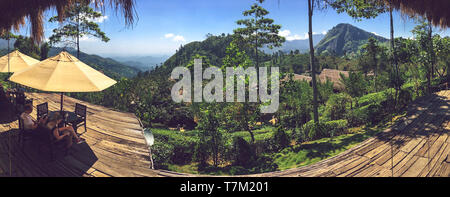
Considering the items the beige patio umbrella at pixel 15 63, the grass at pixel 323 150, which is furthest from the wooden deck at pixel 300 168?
the beige patio umbrella at pixel 15 63

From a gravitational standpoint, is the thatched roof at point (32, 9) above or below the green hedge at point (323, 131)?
above

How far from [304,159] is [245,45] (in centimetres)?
1429

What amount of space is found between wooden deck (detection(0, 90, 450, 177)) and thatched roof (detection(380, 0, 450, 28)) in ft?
8.02

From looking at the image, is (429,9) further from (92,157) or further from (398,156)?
(92,157)

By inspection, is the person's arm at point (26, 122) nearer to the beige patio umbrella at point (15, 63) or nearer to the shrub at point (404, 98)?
the beige patio umbrella at point (15, 63)

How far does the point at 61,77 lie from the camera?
12.0ft

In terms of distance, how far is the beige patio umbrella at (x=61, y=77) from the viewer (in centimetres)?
352

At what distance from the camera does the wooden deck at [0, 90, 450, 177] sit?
313cm

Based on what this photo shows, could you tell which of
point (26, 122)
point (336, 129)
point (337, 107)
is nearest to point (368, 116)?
point (336, 129)

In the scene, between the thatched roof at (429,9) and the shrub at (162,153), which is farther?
the shrub at (162,153)

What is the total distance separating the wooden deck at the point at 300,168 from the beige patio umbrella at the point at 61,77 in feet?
4.03

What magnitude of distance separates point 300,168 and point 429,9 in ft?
12.6

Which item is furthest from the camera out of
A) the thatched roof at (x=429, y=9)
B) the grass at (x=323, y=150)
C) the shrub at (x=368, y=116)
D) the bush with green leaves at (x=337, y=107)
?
the bush with green leaves at (x=337, y=107)

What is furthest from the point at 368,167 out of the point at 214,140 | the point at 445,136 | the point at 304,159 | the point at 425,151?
the point at 214,140
